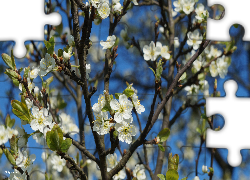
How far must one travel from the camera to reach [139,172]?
5.62 feet

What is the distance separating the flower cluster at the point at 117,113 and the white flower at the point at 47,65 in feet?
0.64

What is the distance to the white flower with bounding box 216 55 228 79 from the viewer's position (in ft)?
6.25

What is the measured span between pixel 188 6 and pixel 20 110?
1168 millimetres

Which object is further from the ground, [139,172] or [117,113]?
[117,113]

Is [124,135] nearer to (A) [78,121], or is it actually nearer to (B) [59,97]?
(A) [78,121]

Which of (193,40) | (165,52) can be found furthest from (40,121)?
(193,40)

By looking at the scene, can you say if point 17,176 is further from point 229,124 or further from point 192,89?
point 192,89

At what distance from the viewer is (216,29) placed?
1636 mm

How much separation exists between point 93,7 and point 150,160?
1.05 m

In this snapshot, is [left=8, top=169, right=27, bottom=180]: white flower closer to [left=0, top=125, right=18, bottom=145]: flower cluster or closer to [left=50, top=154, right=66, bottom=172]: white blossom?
[left=0, top=125, right=18, bottom=145]: flower cluster

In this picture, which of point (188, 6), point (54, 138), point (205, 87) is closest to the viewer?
point (54, 138)

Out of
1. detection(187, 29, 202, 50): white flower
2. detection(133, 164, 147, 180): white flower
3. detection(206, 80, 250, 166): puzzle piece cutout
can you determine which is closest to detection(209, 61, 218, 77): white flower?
detection(187, 29, 202, 50): white flower

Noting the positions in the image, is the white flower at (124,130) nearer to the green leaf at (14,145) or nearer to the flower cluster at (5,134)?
the green leaf at (14,145)

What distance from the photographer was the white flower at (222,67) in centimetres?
191
